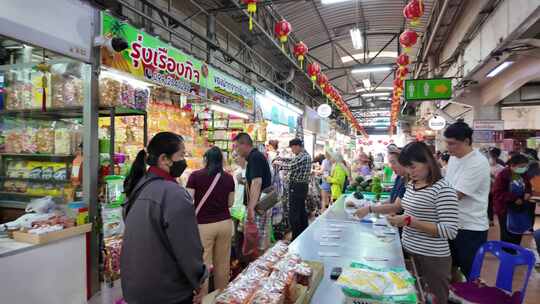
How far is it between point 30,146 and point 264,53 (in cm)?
733

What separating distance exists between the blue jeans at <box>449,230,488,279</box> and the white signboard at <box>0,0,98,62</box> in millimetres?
3834

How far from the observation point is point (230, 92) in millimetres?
6031

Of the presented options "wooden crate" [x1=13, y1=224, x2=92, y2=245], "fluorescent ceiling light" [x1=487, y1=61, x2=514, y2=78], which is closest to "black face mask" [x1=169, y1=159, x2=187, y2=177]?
"wooden crate" [x1=13, y1=224, x2=92, y2=245]

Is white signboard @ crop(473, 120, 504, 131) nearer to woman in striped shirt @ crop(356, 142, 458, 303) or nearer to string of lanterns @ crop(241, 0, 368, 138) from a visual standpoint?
string of lanterns @ crop(241, 0, 368, 138)

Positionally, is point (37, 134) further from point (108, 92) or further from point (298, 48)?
point (298, 48)

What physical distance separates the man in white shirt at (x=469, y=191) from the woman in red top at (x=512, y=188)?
248 centimetres

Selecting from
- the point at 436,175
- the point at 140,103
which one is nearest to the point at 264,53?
the point at 140,103

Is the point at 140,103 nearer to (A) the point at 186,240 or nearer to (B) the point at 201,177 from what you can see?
(B) the point at 201,177

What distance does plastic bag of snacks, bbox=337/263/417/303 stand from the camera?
1297 millimetres

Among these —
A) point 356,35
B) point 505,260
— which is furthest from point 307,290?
point 356,35

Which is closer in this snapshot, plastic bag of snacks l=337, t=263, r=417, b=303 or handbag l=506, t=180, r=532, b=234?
plastic bag of snacks l=337, t=263, r=417, b=303

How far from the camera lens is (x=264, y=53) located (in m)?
9.77

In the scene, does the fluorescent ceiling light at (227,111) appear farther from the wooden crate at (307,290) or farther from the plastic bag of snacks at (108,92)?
the wooden crate at (307,290)

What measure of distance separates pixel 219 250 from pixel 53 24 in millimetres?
2575
